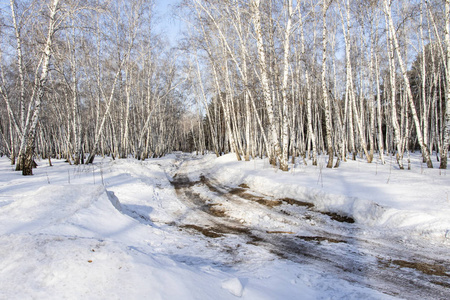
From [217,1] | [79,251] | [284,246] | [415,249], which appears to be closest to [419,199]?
[415,249]

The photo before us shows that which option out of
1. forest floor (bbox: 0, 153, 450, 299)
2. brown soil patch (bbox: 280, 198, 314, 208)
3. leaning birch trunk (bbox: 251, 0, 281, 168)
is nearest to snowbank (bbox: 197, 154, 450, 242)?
forest floor (bbox: 0, 153, 450, 299)

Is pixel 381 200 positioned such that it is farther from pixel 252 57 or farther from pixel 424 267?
pixel 252 57

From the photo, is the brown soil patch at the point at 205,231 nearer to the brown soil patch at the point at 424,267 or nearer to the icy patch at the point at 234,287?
the icy patch at the point at 234,287

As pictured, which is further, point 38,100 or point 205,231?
point 38,100

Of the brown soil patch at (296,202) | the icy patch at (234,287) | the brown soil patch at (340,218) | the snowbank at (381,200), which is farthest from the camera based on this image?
the brown soil patch at (296,202)

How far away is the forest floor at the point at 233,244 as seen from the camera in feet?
7.41

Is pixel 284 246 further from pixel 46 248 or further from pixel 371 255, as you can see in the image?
pixel 46 248

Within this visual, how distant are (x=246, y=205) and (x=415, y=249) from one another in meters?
4.21

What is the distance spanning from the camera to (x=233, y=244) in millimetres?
4488

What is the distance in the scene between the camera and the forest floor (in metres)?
2.26

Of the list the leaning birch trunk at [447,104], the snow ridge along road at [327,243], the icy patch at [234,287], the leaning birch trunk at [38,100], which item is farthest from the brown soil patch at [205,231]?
Answer: the leaning birch trunk at [447,104]

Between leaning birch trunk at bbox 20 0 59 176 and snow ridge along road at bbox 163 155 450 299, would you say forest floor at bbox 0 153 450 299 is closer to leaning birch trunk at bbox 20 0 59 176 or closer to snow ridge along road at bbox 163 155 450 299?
snow ridge along road at bbox 163 155 450 299

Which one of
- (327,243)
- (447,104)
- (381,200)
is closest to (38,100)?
(327,243)

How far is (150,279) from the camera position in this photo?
2264mm
